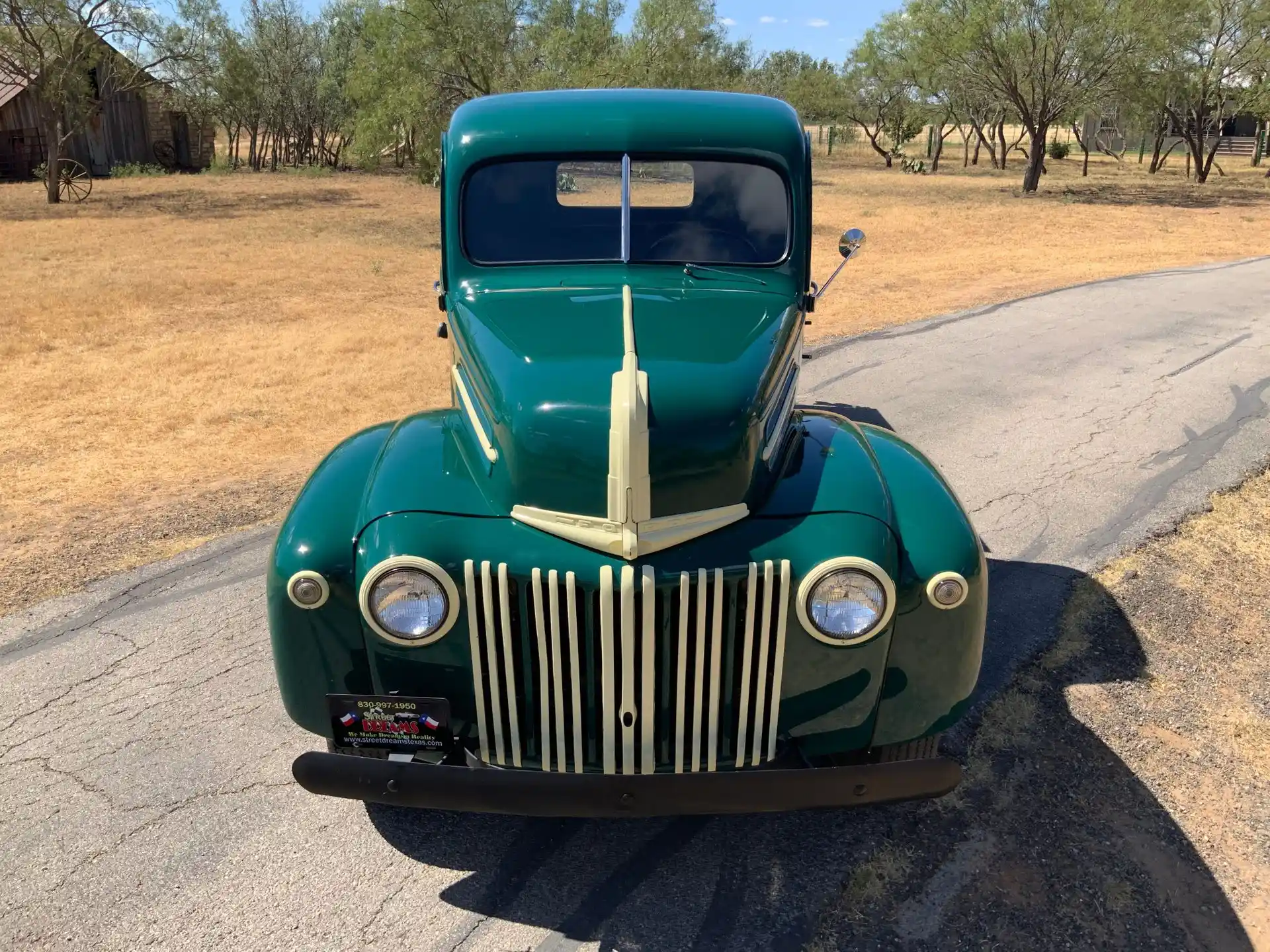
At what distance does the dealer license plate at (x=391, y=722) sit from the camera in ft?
8.48

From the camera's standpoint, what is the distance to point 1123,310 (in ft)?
36.6

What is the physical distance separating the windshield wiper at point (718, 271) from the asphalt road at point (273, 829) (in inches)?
74.4

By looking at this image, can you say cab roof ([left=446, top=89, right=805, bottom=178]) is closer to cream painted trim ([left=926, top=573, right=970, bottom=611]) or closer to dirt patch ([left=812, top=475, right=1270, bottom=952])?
cream painted trim ([left=926, top=573, right=970, bottom=611])

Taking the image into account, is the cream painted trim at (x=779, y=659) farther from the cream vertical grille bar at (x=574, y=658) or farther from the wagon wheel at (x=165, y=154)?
the wagon wheel at (x=165, y=154)

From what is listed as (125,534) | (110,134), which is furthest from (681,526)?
(110,134)

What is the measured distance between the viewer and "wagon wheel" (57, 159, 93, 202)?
24.5 meters

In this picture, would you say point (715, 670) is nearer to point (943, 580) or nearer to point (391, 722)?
point (943, 580)

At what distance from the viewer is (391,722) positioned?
2.61m

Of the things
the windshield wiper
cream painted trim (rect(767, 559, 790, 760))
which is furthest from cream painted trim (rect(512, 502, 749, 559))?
the windshield wiper

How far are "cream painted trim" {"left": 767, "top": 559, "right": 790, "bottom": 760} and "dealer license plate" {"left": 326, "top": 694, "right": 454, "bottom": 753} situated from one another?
0.87m

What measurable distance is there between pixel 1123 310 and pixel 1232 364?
8.22ft

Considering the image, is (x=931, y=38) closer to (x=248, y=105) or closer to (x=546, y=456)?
(x=248, y=105)

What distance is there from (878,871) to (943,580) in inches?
39.3

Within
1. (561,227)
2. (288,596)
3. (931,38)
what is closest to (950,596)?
(288,596)
